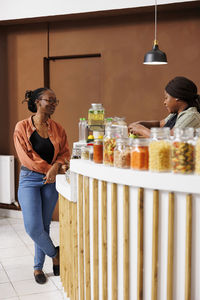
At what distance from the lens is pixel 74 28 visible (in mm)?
5426

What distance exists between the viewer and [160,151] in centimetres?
199

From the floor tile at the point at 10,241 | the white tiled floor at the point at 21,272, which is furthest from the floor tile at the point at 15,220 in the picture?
the floor tile at the point at 10,241

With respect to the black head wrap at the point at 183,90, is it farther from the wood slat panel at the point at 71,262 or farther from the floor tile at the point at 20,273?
the floor tile at the point at 20,273

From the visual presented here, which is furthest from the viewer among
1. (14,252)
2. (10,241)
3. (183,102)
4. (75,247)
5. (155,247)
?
(10,241)

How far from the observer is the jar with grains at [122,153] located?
85.1 inches

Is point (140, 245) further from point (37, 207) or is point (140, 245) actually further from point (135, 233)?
point (37, 207)

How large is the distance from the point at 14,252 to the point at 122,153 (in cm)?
262

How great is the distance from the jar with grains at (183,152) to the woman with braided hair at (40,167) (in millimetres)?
1691

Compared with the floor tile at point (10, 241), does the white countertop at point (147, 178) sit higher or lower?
higher

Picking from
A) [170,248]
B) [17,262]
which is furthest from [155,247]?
[17,262]

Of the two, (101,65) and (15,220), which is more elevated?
(101,65)

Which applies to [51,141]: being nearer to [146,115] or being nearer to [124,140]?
[124,140]

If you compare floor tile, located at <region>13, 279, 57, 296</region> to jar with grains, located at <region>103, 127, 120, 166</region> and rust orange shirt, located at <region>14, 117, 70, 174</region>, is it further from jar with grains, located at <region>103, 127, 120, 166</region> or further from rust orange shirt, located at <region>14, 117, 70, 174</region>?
jar with grains, located at <region>103, 127, 120, 166</region>

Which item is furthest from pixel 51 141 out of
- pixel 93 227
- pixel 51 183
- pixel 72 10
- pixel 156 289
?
pixel 72 10
